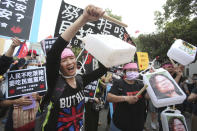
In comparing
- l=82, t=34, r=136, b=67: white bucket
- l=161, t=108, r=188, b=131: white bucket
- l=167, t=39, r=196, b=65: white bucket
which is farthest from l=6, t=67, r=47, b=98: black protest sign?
l=167, t=39, r=196, b=65: white bucket

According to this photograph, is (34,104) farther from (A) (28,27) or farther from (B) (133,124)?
(A) (28,27)

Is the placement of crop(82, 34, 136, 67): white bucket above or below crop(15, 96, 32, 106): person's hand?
above

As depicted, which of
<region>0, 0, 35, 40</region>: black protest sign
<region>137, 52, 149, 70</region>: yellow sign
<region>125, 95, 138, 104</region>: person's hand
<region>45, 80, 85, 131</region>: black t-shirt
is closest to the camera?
<region>45, 80, 85, 131</region>: black t-shirt

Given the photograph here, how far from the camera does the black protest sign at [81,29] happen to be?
3.01 meters

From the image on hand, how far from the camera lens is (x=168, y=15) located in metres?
13.1

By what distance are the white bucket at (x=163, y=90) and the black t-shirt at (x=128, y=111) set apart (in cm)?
35

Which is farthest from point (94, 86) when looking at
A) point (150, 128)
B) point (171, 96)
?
point (150, 128)

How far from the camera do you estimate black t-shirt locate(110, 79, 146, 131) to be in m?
2.31

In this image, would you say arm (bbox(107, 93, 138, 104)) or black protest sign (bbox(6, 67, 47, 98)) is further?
arm (bbox(107, 93, 138, 104))

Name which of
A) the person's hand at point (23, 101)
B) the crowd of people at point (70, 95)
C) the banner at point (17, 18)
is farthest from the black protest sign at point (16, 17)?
the person's hand at point (23, 101)

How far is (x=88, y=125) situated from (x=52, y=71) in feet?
8.59

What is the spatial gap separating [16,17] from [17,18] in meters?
0.03

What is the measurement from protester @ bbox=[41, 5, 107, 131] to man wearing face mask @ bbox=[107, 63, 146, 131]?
37.9 inches

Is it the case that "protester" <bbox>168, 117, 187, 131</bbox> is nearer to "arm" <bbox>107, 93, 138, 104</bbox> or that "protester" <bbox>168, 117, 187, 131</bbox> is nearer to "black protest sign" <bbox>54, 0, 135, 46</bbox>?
"arm" <bbox>107, 93, 138, 104</bbox>
